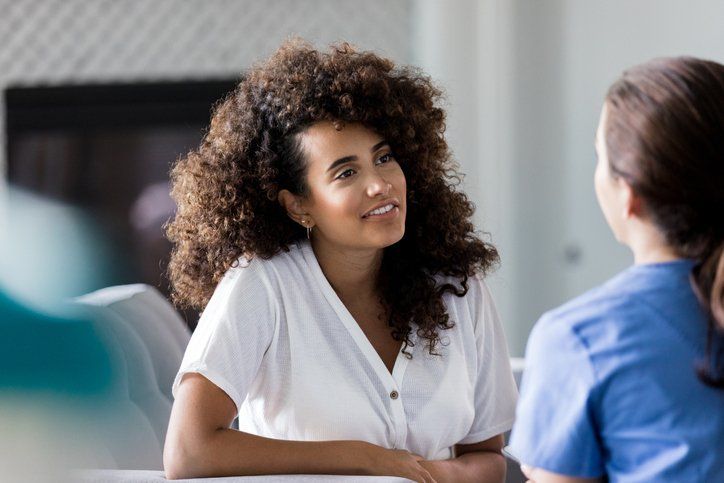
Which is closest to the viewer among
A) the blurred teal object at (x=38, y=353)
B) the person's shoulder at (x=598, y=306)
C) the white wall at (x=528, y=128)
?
the blurred teal object at (x=38, y=353)

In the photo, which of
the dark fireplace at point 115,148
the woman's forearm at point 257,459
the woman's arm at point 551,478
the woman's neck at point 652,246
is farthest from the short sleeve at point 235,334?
the dark fireplace at point 115,148

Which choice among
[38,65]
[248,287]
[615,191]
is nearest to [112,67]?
[38,65]

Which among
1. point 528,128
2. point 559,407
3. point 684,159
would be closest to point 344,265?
point 559,407

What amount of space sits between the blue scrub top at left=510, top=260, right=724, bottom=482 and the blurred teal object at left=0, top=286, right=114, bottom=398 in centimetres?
62

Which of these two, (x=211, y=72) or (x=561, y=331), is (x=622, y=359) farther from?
(x=211, y=72)

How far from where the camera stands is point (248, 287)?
1.80 meters

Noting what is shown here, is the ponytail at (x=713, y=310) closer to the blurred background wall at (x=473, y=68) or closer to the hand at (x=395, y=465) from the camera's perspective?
the hand at (x=395, y=465)

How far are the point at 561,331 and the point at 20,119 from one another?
385cm

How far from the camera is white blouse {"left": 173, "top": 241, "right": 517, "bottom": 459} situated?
175cm

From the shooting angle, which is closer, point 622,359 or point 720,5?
point 622,359

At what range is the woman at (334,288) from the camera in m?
1.71

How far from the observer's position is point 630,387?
1184mm

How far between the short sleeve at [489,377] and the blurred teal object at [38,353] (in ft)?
2.58

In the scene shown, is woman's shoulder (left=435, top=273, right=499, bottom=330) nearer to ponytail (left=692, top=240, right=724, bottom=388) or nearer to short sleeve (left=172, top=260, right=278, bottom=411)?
short sleeve (left=172, top=260, right=278, bottom=411)
